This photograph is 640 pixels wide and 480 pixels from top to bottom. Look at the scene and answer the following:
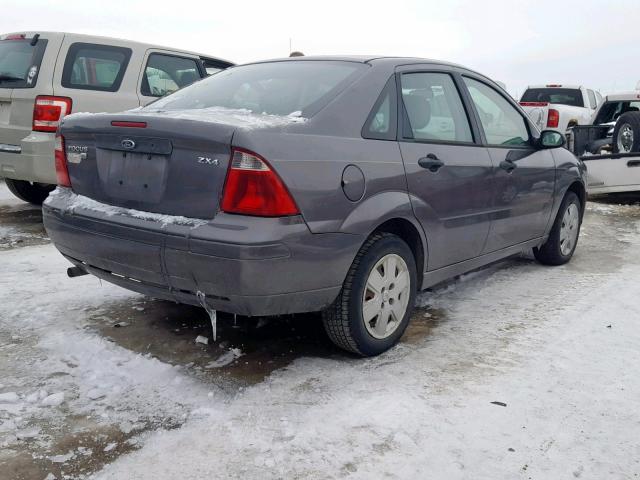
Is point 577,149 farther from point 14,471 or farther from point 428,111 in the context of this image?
point 14,471

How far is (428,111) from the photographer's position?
11.7ft

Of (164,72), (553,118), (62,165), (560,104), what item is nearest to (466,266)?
(62,165)

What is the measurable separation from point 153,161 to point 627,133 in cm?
818

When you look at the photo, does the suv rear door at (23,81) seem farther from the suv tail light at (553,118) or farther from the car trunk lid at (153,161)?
the suv tail light at (553,118)

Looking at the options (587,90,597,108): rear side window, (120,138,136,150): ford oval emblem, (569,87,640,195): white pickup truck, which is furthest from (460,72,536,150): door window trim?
(587,90,597,108): rear side window

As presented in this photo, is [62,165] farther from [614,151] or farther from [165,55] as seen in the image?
[614,151]

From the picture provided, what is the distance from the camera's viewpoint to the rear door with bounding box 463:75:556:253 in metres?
4.05

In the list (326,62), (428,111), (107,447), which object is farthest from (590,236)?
(107,447)

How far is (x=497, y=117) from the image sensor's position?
4.34 metres

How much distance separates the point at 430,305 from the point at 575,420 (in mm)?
1598

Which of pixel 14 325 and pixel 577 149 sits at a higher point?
pixel 577 149

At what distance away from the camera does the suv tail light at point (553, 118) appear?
40.3 feet

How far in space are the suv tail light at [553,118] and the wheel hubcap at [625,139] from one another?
3383mm

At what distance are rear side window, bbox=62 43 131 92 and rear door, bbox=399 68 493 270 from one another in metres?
3.96
